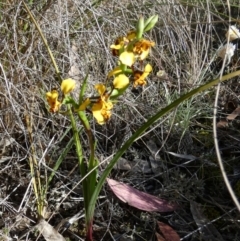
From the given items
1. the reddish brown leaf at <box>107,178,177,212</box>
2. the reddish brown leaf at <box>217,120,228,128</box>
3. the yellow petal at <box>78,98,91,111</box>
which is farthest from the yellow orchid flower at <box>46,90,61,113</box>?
the reddish brown leaf at <box>217,120,228,128</box>

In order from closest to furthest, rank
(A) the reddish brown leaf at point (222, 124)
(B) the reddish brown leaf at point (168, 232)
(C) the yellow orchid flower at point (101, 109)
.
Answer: (C) the yellow orchid flower at point (101, 109), (B) the reddish brown leaf at point (168, 232), (A) the reddish brown leaf at point (222, 124)

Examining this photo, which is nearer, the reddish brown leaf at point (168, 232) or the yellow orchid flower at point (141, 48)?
the yellow orchid flower at point (141, 48)

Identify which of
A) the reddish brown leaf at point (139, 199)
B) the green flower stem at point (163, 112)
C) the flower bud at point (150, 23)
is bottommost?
the reddish brown leaf at point (139, 199)

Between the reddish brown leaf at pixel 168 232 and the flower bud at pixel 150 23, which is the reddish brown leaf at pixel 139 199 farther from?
the flower bud at pixel 150 23

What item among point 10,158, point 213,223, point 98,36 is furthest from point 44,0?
point 213,223

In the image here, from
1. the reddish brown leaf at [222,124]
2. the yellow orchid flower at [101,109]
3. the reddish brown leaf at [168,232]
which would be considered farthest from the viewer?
the reddish brown leaf at [222,124]

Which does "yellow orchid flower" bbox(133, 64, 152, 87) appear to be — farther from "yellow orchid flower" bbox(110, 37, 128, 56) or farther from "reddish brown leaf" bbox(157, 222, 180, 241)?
"reddish brown leaf" bbox(157, 222, 180, 241)

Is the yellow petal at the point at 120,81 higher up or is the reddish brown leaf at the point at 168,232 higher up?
the yellow petal at the point at 120,81

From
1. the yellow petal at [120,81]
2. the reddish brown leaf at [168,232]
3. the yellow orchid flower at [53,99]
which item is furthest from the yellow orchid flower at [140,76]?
the reddish brown leaf at [168,232]
